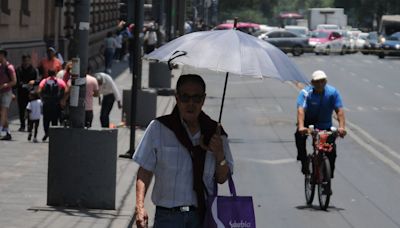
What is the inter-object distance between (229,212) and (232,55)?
1022 millimetres

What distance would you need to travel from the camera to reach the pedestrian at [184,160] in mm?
6508

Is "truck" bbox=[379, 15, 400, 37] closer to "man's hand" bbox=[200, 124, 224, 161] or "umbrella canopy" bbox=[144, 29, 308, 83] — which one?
"umbrella canopy" bbox=[144, 29, 308, 83]

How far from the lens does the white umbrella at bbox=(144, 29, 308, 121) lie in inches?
268

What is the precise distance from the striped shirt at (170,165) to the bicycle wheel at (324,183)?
6.88m

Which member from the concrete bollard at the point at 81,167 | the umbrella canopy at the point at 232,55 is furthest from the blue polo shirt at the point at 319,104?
the umbrella canopy at the point at 232,55

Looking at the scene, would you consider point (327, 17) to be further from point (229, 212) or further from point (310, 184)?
point (229, 212)

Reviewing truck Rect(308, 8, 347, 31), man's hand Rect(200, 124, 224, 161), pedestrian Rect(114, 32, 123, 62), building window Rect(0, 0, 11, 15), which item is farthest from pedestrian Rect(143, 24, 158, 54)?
truck Rect(308, 8, 347, 31)

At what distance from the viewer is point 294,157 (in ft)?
65.6

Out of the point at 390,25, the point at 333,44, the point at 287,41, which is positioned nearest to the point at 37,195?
the point at 287,41

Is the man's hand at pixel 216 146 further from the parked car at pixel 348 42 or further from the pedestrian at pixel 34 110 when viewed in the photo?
the parked car at pixel 348 42

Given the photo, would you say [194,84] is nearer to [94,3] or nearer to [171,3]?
[171,3]

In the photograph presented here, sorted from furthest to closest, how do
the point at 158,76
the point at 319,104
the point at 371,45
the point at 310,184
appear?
the point at 371,45 < the point at 158,76 < the point at 310,184 < the point at 319,104

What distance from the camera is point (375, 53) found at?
259ft

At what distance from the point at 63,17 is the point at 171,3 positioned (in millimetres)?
5899
